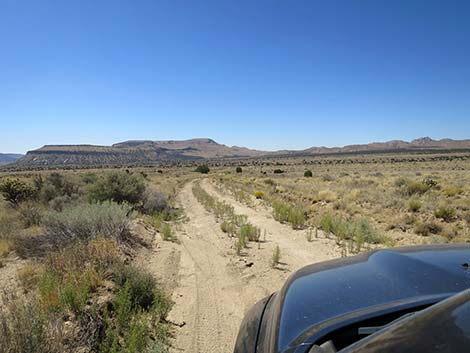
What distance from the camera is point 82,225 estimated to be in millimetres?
7586

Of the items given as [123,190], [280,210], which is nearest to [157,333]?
[280,210]

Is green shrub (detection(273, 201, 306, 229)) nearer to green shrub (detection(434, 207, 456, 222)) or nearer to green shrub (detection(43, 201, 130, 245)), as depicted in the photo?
green shrub (detection(434, 207, 456, 222))

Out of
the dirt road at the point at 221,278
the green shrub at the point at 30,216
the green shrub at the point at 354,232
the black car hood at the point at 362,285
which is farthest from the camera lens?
the green shrub at the point at 30,216

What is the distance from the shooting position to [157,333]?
4164mm

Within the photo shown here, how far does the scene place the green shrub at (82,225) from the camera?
24.1 feet

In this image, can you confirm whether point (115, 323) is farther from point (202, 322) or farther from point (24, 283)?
point (24, 283)

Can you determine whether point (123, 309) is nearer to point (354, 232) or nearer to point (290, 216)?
point (354, 232)

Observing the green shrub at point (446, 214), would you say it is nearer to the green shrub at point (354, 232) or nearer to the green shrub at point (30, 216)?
the green shrub at point (354, 232)

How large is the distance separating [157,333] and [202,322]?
79 cm

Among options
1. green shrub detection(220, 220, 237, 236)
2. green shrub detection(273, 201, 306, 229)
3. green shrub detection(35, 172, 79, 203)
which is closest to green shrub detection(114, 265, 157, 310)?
green shrub detection(220, 220, 237, 236)

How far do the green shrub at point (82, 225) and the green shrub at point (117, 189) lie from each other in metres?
5.26

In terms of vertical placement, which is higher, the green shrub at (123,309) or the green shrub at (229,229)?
the green shrub at (123,309)

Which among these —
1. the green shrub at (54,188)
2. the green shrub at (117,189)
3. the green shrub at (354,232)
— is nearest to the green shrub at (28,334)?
the green shrub at (354,232)

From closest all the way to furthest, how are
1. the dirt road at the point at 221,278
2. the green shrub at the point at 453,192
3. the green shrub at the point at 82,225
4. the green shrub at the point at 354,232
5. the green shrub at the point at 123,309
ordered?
1. the green shrub at the point at 123,309
2. the dirt road at the point at 221,278
3. the green shrub at the point at 82,225
4. the green shrub at the point at 354,232
5. the green shrub at the point at 453,192
